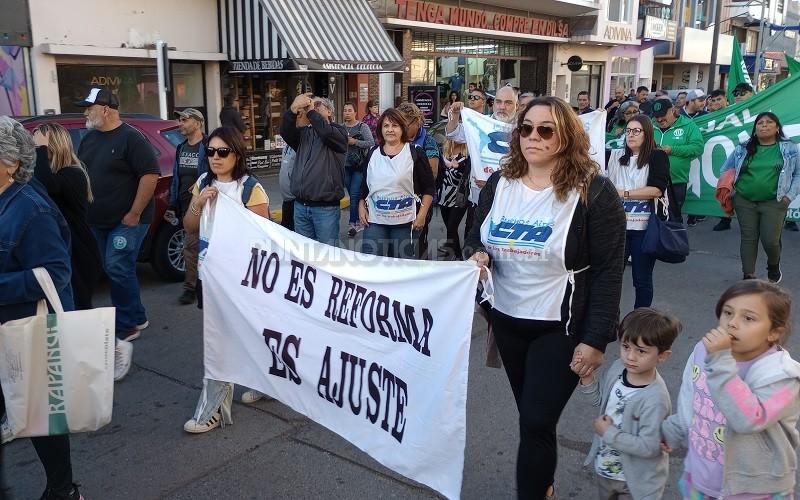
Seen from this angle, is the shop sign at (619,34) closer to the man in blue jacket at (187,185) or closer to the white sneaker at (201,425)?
the man in blue jacket at (187,185)

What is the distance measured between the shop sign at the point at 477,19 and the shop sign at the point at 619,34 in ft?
6.66

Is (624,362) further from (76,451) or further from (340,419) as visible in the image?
(76,451)

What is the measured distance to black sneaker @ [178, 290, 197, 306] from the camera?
6431mm

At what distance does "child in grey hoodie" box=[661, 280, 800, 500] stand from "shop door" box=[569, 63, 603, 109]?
Answer: 1043 inches

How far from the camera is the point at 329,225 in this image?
19.6 ft

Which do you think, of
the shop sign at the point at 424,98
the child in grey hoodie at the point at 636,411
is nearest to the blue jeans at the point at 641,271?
the child in grey hoodie at the point at 636,411

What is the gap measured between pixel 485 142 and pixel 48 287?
14.6 feet

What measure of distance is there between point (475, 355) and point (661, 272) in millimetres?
3341

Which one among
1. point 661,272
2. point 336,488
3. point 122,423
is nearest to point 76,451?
point 122,423

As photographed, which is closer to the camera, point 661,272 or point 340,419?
point 340,419

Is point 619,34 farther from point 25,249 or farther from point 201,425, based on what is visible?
point 25,249

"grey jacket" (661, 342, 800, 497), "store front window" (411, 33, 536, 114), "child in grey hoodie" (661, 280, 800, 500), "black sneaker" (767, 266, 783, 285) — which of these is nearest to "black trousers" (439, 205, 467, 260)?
"black sneaker" (767, 266, 783, 285)

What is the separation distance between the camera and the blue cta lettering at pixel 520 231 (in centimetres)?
269

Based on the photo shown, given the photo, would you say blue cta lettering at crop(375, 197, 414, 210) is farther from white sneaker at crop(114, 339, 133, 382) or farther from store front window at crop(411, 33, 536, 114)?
store front window at crop(411, 33, 536, 114)
